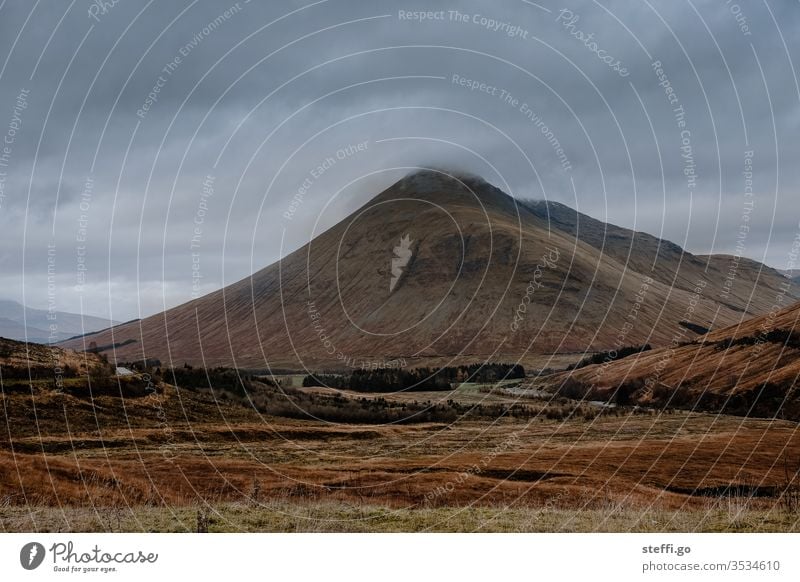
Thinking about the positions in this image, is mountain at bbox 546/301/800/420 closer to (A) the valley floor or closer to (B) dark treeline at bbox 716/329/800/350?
(B) dark treeline at bbox 716/329/800/350

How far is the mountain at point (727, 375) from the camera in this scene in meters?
72.4

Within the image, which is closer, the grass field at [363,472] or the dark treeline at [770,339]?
the grass field at [363,472]

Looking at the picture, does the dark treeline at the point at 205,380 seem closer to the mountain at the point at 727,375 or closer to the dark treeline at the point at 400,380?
the mountain at the point at 727,375

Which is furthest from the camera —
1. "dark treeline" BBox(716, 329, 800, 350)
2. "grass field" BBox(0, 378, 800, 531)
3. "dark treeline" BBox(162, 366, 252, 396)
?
"dark treeline" BBox(716, 329, 800, 350)

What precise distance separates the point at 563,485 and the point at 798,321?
5826 centimetres

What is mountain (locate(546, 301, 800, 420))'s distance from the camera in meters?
72.4

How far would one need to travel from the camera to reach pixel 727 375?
84.1m

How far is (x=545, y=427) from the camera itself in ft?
227

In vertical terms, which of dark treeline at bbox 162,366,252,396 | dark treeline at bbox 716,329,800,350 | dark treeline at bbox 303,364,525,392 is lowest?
dark treeline at bbox 303,364,525,392

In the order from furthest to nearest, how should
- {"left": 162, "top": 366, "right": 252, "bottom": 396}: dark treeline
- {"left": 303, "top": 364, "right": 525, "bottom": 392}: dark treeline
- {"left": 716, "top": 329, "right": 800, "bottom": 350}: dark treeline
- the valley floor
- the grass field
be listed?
{"left": 303, "top": 364, "right": 525, "bottom": 392}: dark treeline → {"left": 716, "top": 329, "right": 800, "bottom": 350}: dark treeline → {"left": 162, "top": 366, "right": 252, "bottom": 396}: dark treeline → the grass field → the valley floor

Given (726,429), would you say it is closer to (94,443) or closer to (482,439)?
(482,439)

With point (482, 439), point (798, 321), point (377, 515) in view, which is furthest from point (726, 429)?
point (377, 515)

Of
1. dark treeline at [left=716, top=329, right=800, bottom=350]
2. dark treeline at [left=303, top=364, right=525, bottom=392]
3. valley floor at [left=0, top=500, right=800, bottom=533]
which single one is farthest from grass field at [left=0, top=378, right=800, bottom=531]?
dark treeline at [left=303, top=364, right=525, bottom=392]

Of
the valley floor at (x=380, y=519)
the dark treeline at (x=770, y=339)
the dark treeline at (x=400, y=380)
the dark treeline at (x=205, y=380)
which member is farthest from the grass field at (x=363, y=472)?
the dark treeline at (x=400, y=380)
